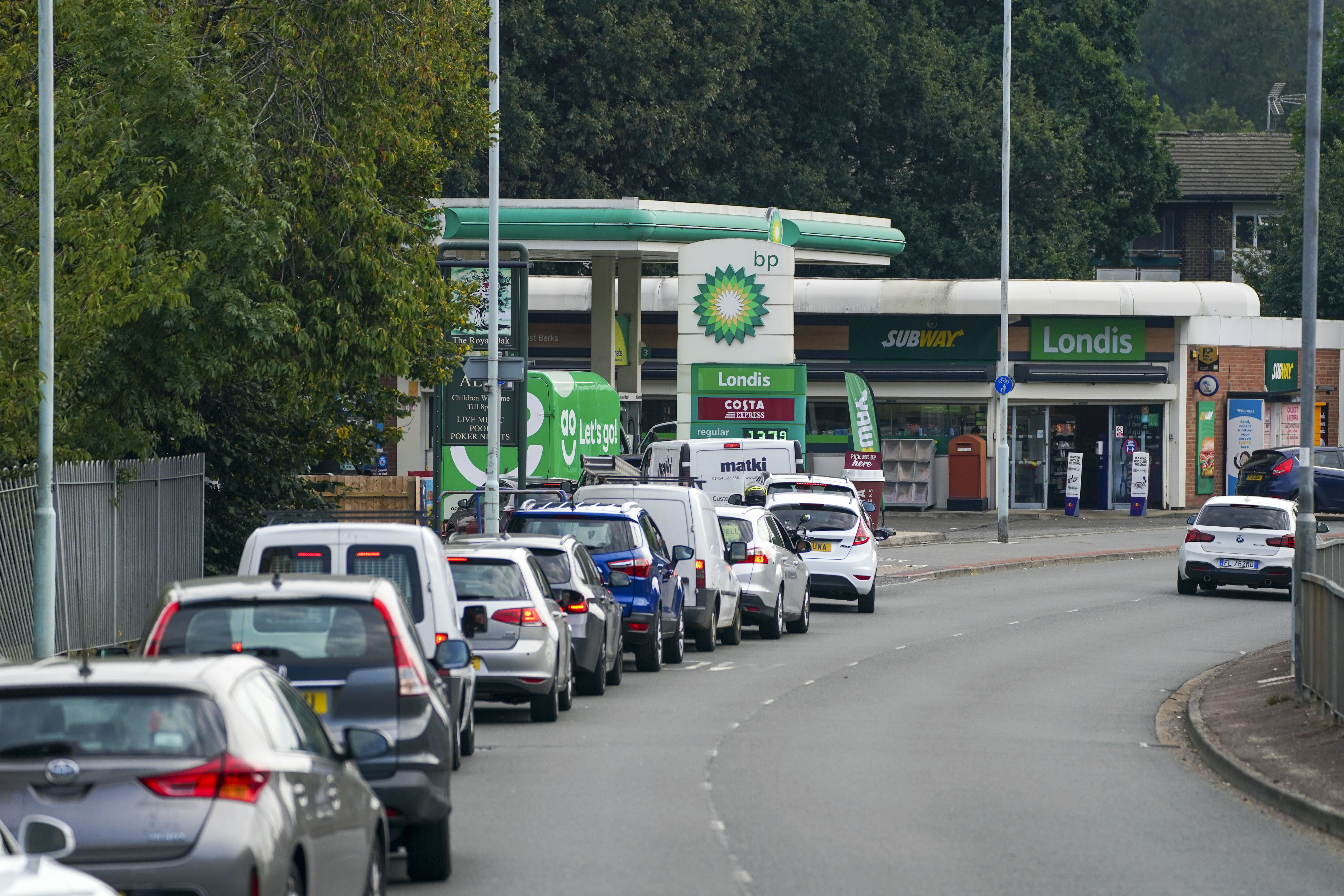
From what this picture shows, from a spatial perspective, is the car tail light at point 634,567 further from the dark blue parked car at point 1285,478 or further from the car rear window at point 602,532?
the dark blue parked car at point 1285,478

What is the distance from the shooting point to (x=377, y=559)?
11742mm

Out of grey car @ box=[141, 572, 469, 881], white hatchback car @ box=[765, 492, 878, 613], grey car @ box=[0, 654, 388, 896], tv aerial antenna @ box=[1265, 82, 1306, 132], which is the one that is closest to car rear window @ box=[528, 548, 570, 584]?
grey car @ box=[141, 572, 469, 881]

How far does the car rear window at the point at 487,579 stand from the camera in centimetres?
1542

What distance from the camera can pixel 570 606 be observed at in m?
17.0

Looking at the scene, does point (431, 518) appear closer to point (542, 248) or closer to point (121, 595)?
point (121, 595)

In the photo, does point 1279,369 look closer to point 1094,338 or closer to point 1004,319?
point 1094,338

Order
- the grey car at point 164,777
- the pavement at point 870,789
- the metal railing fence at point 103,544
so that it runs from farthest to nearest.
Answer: the metal railing fence at point 103,544
the pavement at point 870,789
the grey car at point 164,777

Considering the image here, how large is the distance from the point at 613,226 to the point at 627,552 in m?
23.2

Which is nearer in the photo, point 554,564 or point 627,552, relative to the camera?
point 554,564

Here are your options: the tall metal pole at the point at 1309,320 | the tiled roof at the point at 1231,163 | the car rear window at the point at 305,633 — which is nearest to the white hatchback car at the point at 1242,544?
the tall metal pole at the point at 1309,320

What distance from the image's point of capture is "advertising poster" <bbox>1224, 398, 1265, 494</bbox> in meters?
50.4

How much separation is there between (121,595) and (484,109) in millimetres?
8266

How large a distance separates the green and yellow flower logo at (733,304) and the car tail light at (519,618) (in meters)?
24.5

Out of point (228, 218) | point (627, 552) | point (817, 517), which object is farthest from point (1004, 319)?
point (228, 218)
